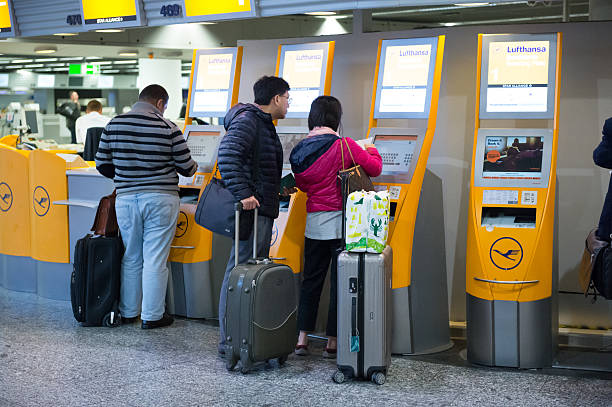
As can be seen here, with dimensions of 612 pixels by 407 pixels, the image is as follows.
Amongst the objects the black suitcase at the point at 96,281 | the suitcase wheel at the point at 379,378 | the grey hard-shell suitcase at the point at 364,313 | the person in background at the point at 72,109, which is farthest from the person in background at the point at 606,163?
the person in background at the point at 72,109

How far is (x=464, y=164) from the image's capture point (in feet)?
17.3

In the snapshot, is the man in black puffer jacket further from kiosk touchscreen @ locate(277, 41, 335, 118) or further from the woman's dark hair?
kiosk touchscreen @ locate(277, 41, 335, 118)

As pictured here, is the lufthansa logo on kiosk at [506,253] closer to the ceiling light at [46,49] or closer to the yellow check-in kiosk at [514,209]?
the yellow check-in kiosk at [514,209]

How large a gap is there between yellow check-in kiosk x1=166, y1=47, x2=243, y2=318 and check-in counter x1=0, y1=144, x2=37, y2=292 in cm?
142

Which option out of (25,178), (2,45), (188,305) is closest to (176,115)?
(2,45)

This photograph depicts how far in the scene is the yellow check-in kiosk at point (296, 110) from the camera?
190 inches

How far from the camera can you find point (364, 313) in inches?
155

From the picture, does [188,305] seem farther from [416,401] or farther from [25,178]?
[416,401]

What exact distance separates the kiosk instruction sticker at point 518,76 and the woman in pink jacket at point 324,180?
30.5 inches

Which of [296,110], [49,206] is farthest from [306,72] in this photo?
[49,206]

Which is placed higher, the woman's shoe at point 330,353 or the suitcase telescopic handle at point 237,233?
the suitcase telescopic handle at point 237,233

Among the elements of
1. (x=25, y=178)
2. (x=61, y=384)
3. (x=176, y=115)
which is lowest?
(x=61, y=384)

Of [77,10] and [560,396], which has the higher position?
[77,10]

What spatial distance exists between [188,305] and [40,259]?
137 cm
